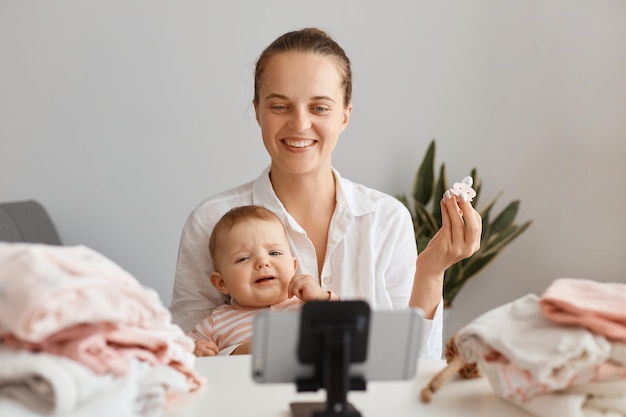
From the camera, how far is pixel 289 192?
2.22 metres

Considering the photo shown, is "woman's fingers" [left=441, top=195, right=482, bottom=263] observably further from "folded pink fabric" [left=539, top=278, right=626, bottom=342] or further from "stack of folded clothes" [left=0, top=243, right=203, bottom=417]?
"stack of folded clothes" [left=0, top=243, right=203, bottom=417]

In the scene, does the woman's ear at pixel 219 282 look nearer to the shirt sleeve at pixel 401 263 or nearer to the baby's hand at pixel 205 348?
the baby's hand at pixel 205 348

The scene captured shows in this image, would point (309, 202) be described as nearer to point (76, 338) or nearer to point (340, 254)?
point (340, 254)

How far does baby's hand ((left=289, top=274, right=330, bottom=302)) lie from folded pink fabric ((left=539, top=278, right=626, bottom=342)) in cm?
60

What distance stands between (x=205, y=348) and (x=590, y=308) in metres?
0.88

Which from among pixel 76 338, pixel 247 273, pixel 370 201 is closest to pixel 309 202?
pixel 370 201

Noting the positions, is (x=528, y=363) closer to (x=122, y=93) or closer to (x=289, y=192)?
(x=289, y=192)

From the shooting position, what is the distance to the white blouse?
2.12 meters

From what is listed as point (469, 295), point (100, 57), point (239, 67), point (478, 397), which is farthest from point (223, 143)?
point (478, 397)

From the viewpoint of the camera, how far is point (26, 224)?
3.10m

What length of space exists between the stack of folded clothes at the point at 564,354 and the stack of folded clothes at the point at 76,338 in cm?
46

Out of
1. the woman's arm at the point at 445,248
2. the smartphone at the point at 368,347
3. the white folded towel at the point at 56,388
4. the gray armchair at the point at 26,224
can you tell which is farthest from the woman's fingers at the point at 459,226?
the gray armchair at the point at 26,224

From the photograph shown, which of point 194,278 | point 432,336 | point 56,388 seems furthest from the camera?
point 194,278

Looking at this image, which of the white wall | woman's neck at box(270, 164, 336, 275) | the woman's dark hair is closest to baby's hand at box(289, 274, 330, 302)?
woman's neck at box(270, 164, 336, 275)
